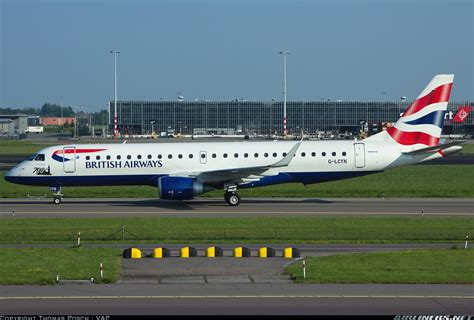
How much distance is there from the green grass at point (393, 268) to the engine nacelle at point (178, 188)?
17314 millimetres

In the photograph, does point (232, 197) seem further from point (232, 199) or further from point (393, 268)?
point (393, 268)

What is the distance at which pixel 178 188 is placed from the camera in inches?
1704

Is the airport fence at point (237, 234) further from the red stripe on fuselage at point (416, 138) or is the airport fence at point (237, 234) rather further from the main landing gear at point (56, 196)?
the red stripe on fuselage at point (416, 138)

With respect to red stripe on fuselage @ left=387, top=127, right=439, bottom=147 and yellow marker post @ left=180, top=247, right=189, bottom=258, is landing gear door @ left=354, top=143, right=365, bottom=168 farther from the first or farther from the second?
yellow marker post @ left=180, top=247, right=189, bottom=258

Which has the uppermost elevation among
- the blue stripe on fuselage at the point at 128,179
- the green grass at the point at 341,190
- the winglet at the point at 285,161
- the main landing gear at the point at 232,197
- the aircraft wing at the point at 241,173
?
the winglet at the point at 285,161

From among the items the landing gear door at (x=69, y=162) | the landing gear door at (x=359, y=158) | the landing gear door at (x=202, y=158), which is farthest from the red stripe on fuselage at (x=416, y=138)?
the landing gear door at (x=69, y=162)

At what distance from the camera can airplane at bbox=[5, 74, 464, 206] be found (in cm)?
4566

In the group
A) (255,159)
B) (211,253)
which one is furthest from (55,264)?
(255,159)

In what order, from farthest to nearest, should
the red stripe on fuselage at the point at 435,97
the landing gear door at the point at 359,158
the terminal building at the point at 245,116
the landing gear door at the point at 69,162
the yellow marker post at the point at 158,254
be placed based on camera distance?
the terminal building at the point at 245,116 → the red stripe on fuselage at the point at 435,97 → the landing gear door at the point at 69,162 → the landing gear door at the point at 359,158 → the yellow marker post at the point at 158,254

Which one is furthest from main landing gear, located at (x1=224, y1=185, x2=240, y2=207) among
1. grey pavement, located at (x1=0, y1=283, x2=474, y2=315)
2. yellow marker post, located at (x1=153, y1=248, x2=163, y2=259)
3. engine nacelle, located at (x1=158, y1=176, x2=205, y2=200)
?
grey pavement, located at (x1=0, y1=283, x2=474, y2=315)

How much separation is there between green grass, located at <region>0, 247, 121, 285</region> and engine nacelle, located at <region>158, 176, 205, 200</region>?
14148 mm

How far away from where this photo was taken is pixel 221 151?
46406 mm

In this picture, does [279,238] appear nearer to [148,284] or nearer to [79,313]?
[148,284]

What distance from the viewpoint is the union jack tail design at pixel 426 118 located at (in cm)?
4628
